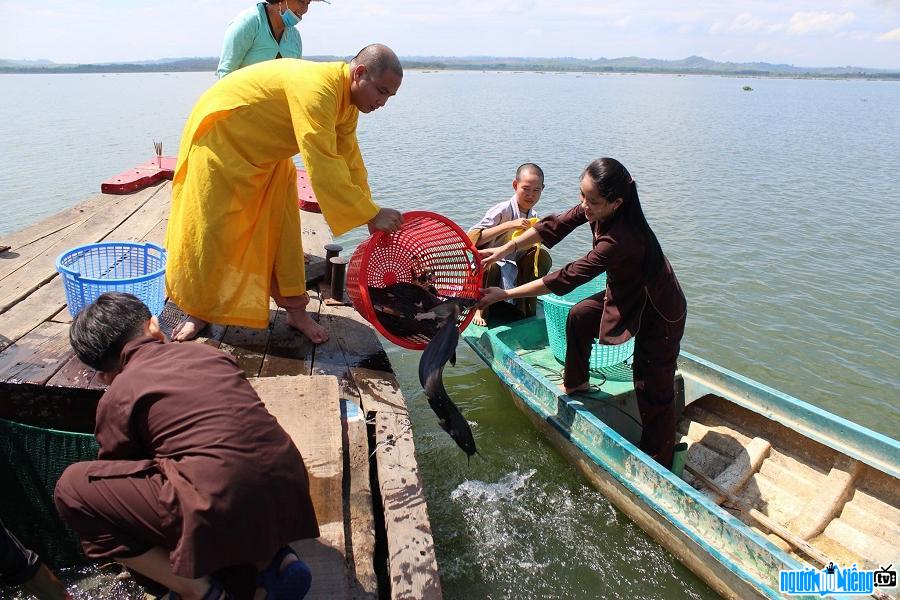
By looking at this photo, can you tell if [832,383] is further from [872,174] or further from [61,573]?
[872,174]

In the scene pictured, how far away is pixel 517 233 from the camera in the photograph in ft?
17.2

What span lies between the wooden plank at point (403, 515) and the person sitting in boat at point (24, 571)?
137 centimetres

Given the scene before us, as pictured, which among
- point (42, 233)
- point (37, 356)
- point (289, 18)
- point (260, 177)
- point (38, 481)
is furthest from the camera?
point (42, 233)

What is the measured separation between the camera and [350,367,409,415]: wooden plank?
3598 mm

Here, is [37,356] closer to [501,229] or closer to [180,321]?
[180,321]

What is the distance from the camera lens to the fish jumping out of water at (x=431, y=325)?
3.15m

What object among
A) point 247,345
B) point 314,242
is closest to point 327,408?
point 247,345

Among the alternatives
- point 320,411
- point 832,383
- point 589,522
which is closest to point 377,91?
point 320,411

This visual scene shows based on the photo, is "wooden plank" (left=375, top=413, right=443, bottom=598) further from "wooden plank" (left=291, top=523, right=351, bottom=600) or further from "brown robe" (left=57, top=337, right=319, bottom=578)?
"brown robe" (left=57, top=337, right=319, bottom=578)

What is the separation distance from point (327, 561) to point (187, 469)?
817 mm

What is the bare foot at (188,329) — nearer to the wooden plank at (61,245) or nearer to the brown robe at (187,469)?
the wooden plank at (61,245)

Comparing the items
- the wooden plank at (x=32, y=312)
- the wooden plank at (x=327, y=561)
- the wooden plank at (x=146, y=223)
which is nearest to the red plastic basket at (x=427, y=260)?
the wooden plank at (x=327, y=561)

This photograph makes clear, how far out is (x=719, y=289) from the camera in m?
9.10

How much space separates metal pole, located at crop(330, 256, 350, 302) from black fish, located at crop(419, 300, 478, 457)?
127cm
